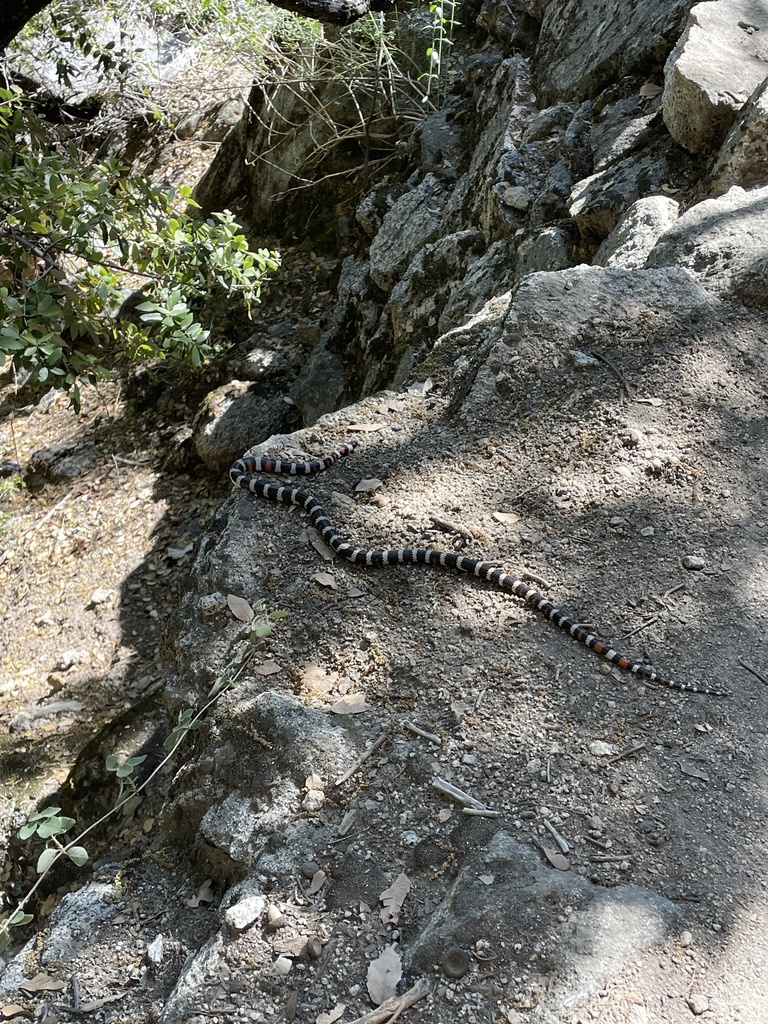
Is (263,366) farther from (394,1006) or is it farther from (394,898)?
(394,1006)

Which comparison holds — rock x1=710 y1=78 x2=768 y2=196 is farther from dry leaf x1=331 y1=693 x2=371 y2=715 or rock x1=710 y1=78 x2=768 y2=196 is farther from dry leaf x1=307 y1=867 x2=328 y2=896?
dry leaf x1=307 y1=867 x2=328 y2=896

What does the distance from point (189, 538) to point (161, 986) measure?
6.12m

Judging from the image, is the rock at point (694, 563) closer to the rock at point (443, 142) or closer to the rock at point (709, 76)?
the rock at point (709, 76)

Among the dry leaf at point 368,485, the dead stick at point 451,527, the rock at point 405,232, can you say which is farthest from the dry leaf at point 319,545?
the rock at point 405,232

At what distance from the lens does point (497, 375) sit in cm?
532

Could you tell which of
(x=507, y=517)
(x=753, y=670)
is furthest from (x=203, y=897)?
(x=753, y=670)

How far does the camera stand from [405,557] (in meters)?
4.47

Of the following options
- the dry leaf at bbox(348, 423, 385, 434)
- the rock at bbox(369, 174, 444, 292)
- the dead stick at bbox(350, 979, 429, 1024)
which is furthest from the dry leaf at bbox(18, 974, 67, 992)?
the rock at bbox(369, 174, 444, 292)

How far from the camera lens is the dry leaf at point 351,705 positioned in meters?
3.74

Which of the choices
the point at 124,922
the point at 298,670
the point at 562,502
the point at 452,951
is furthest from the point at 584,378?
the point at 124,922

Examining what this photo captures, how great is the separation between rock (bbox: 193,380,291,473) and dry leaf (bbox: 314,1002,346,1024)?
704 cm

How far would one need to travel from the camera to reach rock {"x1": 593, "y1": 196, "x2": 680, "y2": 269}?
6.02 metres

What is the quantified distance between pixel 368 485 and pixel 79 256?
2151 millimetres

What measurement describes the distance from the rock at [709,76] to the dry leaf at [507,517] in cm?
370
